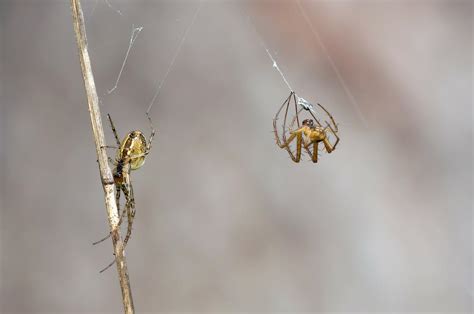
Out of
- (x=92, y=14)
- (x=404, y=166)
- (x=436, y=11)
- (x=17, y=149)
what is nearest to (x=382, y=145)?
(x=404, y=166)

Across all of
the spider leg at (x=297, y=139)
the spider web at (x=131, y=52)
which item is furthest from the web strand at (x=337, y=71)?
the spider leg at (x=297, y=139)

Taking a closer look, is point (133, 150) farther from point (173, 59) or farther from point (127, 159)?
point (173, 59)

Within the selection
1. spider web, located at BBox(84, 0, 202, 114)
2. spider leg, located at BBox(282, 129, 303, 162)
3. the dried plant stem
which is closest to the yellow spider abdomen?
the dried plant stem

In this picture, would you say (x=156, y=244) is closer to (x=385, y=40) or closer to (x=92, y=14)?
(x=92, y=14)

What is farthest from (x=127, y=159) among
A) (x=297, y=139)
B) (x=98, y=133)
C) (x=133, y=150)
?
(x=297, y=139)

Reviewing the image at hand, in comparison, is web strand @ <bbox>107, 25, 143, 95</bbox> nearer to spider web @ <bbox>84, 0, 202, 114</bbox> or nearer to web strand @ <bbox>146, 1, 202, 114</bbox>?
spider web @ <bbox>84, 0, 202, 114</bbox>

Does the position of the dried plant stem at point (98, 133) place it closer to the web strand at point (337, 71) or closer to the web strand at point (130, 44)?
the web strand at point (130, 44)

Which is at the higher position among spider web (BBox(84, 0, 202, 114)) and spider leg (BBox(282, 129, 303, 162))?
spider web (BBox(84, 0, 202, 114))

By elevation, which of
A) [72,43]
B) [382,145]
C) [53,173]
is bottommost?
[382,145]
